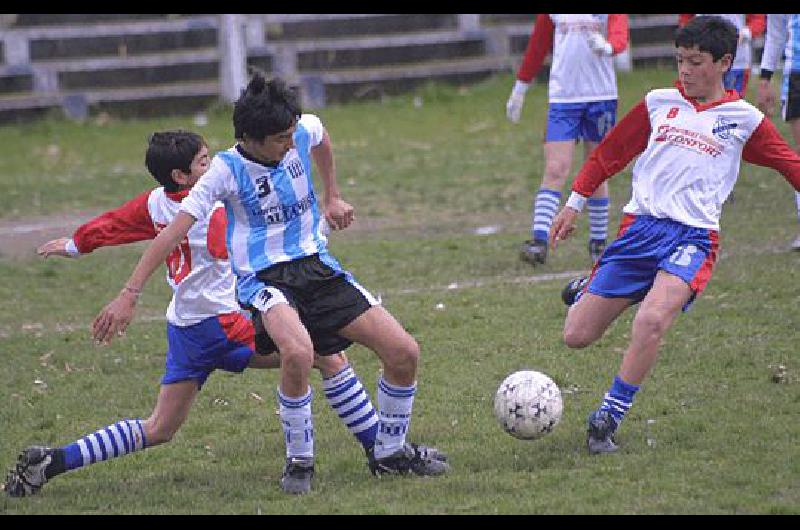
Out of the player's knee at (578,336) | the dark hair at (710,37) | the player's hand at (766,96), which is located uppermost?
the dark hair at (710,37)

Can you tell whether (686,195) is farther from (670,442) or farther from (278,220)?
(278,220)

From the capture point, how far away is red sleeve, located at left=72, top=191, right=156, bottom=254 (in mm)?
5715

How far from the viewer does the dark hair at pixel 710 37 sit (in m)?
5.88

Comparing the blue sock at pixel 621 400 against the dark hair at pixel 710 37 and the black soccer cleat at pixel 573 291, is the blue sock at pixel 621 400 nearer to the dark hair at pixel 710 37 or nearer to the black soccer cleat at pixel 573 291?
the black soccer cleat at pixel 573 291

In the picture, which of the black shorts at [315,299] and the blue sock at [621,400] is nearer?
the black shorts at [315,299]

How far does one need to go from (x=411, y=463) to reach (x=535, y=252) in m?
4.12

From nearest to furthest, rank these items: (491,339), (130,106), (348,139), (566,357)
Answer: (566,357), (491,339), (348,139), (130,106)

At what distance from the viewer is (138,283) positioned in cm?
514

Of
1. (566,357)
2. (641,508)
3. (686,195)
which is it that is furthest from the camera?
(566,357)

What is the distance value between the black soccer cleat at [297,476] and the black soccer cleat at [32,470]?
0.91 meters

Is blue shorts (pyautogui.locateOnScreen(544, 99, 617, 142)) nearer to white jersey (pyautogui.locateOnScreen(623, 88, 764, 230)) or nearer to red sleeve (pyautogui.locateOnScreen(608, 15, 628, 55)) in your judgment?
red sleeve (pyautogui.locateOnScreen(608, 15, 628, 55))

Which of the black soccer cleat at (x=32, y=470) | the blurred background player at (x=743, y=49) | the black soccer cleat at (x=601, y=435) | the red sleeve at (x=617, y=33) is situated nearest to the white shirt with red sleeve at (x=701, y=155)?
the black soccer cleat at (x=601, y=435)

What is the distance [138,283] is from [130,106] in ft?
41.5

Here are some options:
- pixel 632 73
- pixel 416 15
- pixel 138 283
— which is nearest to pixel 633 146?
pixel 138 283
